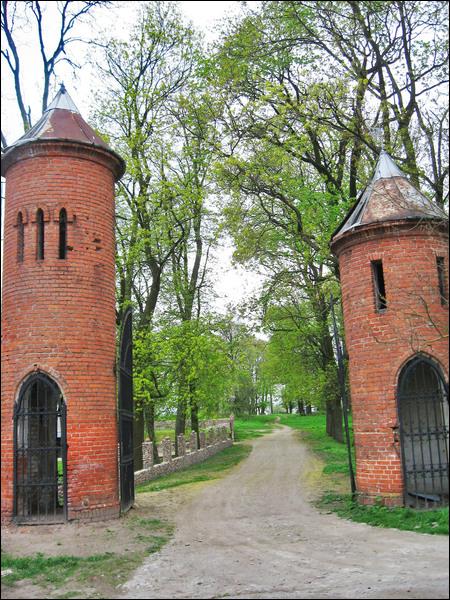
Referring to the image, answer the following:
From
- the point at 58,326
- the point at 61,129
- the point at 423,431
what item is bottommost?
the point at 423,431

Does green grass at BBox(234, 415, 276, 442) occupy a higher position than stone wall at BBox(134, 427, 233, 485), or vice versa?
stone wall at BBox(134, 427, 233, 485)

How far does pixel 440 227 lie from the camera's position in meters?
12.5

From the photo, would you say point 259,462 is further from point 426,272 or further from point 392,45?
point 392,45

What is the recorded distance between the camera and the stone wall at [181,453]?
20.2 m

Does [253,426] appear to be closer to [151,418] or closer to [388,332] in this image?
[151,418]

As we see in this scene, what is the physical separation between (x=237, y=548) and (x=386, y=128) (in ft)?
42.4

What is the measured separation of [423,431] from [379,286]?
3322 millimetres

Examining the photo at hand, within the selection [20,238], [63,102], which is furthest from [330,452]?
[63,102]

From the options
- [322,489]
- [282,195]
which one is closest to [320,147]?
[282,195]

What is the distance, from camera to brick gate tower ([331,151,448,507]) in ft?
39.0

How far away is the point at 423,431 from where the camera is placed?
1305 cm

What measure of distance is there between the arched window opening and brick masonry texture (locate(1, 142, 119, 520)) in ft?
0.27

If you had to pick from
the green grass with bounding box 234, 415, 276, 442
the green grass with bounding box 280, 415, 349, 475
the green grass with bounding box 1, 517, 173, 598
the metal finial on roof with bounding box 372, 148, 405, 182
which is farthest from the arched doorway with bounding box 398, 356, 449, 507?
the green grass with bounding box 234, 415, 276, 442

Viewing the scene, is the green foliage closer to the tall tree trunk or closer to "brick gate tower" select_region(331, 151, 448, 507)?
the tall tree trunk
